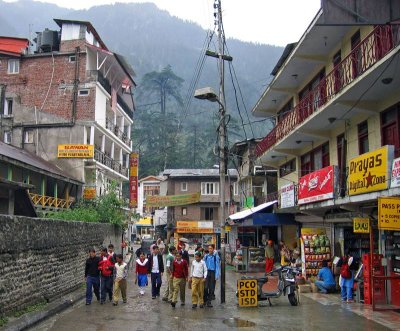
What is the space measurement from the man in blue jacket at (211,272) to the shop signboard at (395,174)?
596cm

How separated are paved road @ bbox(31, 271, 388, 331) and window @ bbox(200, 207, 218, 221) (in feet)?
130

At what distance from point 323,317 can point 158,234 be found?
5565cm

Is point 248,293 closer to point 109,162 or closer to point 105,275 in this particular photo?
point 105,275

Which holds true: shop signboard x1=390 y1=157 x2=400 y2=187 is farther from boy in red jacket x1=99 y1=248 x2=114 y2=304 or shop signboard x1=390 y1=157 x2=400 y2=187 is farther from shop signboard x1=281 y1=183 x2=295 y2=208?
shop signboard x1=281 y1=183 x2=295 y2=208

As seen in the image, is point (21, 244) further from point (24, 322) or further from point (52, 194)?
point (52, 194)

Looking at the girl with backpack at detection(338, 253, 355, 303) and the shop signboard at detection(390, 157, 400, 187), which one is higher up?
the shop signboard at detection(390, 157, 400, 187)

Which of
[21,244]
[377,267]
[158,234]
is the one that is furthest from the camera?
[158,234]

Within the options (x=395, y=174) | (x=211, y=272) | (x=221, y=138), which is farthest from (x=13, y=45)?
(x=395, y=174)

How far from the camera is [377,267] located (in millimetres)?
13273

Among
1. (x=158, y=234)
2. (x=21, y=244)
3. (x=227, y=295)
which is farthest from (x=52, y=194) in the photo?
(x=158, y=234)

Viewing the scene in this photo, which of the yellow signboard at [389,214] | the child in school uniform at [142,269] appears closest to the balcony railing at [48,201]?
the child in school uniform at [142,269]

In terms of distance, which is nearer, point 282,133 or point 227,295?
point 227,295

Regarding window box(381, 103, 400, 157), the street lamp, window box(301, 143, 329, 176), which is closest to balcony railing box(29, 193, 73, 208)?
window box(301, 143, 329, 176)

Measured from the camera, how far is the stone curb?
31.7 feet
